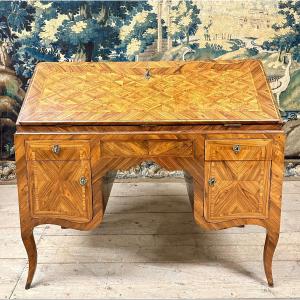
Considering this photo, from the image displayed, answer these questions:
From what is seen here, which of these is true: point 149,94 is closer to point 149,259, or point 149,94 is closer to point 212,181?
point 212,181

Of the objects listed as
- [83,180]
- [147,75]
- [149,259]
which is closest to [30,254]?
[83,180]

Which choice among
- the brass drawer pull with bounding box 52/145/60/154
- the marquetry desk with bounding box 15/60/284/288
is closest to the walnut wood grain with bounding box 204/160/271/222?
the marquetry desk with bounding box 15/60/284/288

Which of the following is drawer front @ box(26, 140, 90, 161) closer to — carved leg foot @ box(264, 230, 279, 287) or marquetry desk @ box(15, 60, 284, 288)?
marquetry desk @ box(15, 60, 284, 288)

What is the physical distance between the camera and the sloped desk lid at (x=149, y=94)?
2.35 m

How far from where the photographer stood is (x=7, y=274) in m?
2.65

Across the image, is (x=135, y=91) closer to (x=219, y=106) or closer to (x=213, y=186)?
(x=219, y=106)

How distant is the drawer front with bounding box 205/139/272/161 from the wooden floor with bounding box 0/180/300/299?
694 mm

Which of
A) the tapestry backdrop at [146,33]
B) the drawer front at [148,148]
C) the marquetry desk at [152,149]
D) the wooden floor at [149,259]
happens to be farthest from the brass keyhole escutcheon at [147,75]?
the tapestry backdrop at [146,33]

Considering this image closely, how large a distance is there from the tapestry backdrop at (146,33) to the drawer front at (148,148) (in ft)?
5.23

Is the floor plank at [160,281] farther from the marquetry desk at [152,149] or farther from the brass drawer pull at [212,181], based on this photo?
the brass drawer pull at [212,181]

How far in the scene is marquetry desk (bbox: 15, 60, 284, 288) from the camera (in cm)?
234

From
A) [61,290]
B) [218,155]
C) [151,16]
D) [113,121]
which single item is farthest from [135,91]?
[151,16]

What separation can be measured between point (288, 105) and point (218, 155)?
5.75 feet

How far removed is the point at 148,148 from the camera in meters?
2.38
